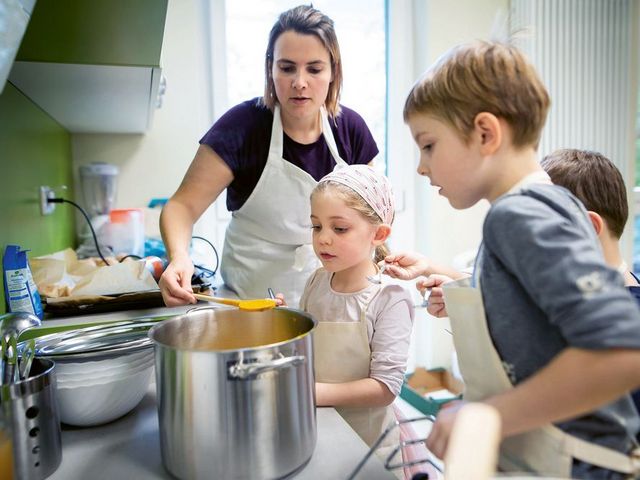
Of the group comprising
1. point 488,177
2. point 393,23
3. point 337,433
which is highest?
point 393,23

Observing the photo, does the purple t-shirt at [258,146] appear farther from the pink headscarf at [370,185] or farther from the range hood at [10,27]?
the range hood at [10,27]

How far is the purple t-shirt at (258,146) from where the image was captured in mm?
1143

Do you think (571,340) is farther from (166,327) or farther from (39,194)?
(39,194)

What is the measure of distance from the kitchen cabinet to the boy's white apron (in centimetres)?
65

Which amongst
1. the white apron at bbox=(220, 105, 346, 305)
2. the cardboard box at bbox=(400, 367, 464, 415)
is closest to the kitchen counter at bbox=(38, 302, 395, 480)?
the white apron at bbox=(220, 105, 346, 305)

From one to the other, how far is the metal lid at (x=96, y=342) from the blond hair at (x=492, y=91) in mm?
525

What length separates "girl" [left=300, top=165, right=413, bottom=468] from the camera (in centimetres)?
86

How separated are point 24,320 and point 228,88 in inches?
72.6

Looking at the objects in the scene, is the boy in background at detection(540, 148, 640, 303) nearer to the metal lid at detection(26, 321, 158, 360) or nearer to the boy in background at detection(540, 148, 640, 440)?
the boy in background at detection(540, 148, 640, 440)

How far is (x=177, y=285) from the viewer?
2.85 ft

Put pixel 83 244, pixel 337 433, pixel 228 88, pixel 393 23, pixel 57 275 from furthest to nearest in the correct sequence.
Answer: pixel 393 23, pixel 228 88, pixel 83 244, pixel 57 275, pixel 337 433

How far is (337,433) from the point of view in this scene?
0.65 m

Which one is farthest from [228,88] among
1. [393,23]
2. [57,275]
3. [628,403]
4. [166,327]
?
[628,403]

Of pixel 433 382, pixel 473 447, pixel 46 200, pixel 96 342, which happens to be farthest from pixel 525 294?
pixel 433 382
